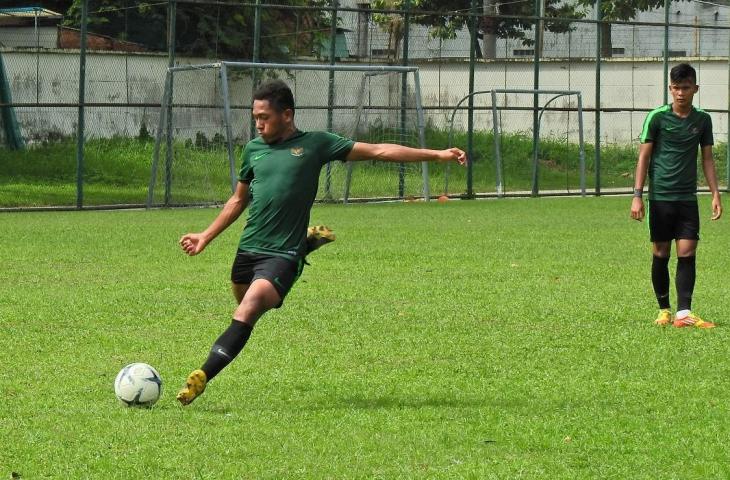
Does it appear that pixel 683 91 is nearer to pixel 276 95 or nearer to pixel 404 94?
pixel 276 95

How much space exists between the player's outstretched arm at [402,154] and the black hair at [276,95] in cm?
49

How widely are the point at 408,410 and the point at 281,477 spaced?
1.47 metres

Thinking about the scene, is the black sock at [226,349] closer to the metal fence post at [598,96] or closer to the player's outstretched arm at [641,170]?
the player's outstretched arm at [641,170]

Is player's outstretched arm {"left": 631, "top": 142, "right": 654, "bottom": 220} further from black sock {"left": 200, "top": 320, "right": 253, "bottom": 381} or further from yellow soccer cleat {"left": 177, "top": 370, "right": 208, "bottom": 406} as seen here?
yellow soccer cleat {"left": 177, "top": 370, "right": 208, "bottom": 406}

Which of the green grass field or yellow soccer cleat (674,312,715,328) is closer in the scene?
the green grass field

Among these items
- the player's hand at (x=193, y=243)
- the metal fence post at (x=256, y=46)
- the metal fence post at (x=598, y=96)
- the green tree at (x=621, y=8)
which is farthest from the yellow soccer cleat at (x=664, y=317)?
the green tree at (x=621, y=8)

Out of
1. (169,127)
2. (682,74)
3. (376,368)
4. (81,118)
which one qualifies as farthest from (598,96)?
(376,368)

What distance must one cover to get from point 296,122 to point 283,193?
1838 cm

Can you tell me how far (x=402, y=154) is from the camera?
738 centimetres

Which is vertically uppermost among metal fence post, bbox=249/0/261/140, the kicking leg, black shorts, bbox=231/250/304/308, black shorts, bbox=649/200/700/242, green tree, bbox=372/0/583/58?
green tree, bbox=372/0/583/58

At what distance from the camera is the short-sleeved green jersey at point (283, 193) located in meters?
7.33

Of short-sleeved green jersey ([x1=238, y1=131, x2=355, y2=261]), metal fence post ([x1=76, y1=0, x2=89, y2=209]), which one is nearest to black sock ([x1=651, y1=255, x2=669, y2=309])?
short-sleeved green jersey ([x1=238, y1=131, x2=355, y2=261])

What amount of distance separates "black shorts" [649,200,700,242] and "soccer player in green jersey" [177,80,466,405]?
11.3 ft

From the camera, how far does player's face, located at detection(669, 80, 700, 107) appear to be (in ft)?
32.4
